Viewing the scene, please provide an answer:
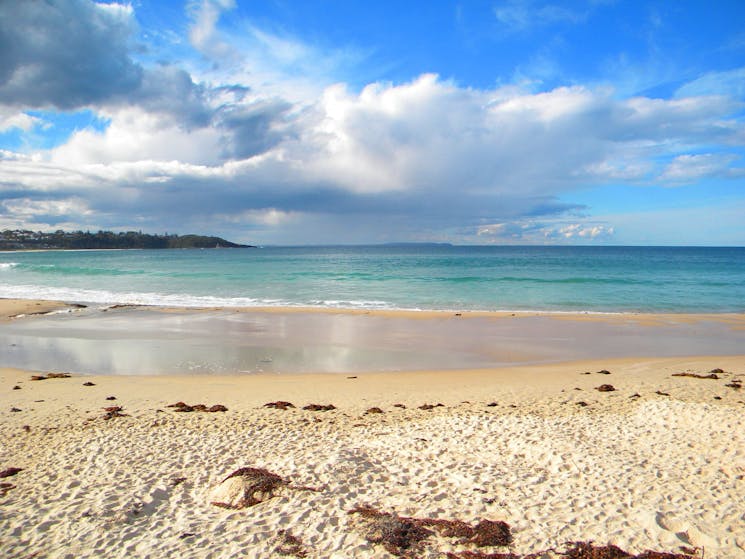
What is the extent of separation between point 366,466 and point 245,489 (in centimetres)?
164

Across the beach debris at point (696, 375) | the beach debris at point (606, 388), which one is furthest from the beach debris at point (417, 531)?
the beach debris at point (696, 375)

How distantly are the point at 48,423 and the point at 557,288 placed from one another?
33.3 meters

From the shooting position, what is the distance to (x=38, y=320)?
2030cm

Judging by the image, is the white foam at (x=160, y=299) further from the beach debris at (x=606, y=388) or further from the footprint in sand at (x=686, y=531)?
the footprint in sand at (x=686, y=531)

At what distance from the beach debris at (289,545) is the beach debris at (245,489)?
0.71 m

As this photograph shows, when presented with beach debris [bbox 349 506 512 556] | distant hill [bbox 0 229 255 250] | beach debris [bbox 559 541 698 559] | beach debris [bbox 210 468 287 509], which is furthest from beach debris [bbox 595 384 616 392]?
distant hill [bbox 0 229 255 250]

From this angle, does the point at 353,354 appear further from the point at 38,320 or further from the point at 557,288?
the point at 557,288

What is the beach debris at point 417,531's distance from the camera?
4.72 metres

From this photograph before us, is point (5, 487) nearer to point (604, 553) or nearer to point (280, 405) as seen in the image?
point (280, 405)

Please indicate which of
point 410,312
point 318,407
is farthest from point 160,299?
point 318,407

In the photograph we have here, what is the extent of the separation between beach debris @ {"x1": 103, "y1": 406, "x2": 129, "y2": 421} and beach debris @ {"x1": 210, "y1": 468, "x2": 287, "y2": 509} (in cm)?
356

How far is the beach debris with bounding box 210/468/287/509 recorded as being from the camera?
546 cm

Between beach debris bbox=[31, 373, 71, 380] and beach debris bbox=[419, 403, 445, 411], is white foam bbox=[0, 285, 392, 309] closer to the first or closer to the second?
beach debris bbox=[31, 373, 71, 380]

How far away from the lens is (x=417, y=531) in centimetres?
491
